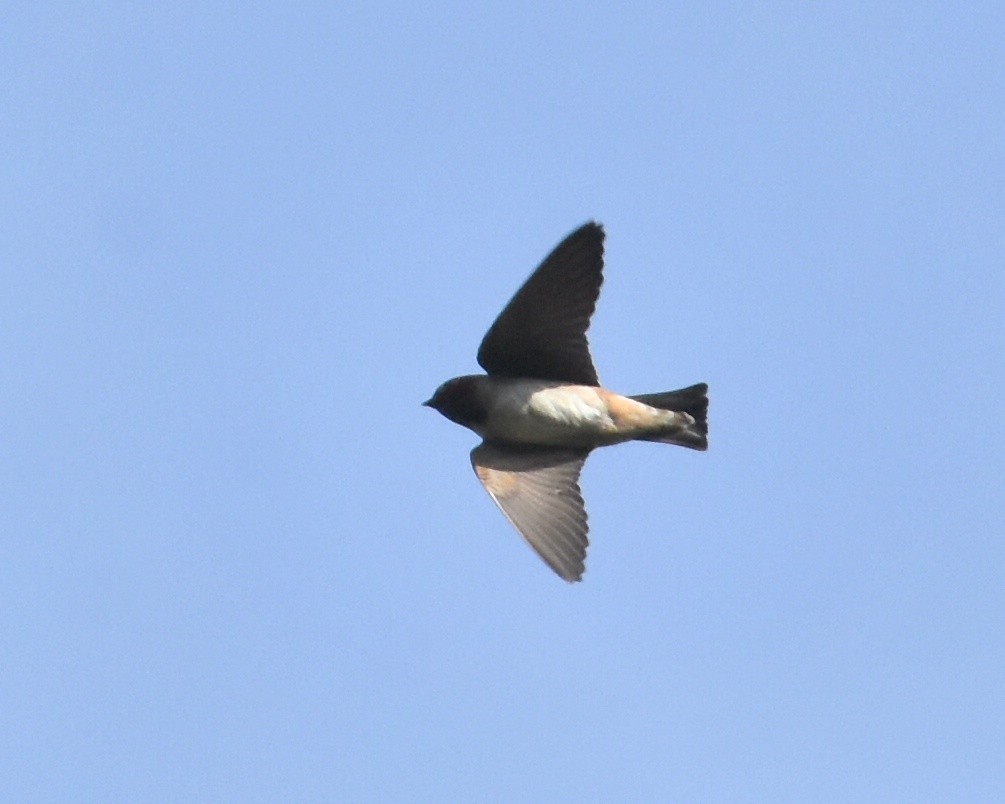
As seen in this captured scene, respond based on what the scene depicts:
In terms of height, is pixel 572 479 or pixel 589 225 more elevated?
pixel 589 225

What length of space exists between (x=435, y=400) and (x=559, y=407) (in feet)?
2.67

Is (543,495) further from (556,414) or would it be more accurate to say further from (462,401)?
(462,401)

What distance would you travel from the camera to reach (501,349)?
43.8 ft

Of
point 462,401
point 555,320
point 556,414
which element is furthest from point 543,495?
point 555,320

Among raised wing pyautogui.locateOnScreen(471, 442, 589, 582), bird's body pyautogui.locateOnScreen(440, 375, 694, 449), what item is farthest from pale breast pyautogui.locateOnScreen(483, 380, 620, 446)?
raised wing pyautogui.locateOnScreen(471, 442, 589, 582)

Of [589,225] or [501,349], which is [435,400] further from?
[589,225]

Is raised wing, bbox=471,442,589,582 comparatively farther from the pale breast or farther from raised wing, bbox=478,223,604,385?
raised wing, bbox=478,223,604,385

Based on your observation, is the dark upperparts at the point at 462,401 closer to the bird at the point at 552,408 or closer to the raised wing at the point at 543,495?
the bird at the point at 552,408

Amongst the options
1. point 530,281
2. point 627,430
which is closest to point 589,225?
point 530,281

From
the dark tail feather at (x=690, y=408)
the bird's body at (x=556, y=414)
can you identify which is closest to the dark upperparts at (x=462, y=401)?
the bird's body at (x=556, y=414)

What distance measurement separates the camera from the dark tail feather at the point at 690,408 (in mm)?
13594

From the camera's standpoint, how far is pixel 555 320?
1314 cm

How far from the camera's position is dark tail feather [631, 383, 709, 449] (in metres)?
13.6

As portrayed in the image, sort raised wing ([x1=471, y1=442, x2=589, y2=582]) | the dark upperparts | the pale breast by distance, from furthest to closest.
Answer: the dark upperparts, the pale breast, raised wing ([x1=471, y1=442, x2=589, y2=582])
